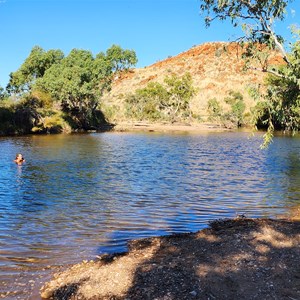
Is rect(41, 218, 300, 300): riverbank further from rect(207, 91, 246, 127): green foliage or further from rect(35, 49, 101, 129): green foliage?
rect(207, 91, 246, 127): green foliage

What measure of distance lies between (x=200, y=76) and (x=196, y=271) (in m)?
100

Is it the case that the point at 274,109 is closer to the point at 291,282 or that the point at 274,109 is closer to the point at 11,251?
the point at 291,282

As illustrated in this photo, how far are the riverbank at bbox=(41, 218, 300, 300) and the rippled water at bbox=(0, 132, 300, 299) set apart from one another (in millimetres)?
766

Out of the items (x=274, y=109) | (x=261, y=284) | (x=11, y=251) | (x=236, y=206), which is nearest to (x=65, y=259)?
(x=11, y=251)

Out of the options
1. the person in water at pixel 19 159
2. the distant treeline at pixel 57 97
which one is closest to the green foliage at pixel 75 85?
the distant treeline at pixel 57 97

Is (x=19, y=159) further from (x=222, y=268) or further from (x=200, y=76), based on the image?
(x=200, y=76)

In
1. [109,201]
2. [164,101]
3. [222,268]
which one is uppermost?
[164,101]

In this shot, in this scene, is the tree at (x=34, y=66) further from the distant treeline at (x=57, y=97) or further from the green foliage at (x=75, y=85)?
the green foliage at (x=75, y=85)

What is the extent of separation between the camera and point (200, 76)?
338 ft

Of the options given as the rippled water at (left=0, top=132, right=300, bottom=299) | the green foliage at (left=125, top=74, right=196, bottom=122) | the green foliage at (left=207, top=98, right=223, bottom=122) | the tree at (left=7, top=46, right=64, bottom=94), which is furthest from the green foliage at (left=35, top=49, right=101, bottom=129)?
the rippled water at (left=0, top=132, right=300, bottom=299)

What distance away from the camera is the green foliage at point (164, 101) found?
2886 inches

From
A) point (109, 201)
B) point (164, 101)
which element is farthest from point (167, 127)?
point (109, 201)

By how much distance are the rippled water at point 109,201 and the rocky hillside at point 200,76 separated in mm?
49717

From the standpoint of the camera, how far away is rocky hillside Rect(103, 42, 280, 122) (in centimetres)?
8619
